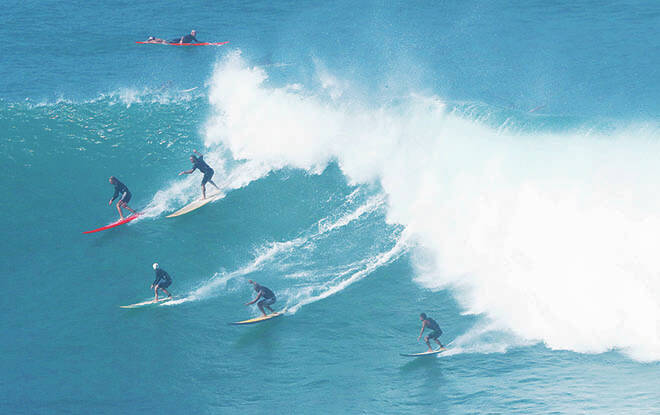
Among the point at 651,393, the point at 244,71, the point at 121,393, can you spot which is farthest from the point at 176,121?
the point at 651,393

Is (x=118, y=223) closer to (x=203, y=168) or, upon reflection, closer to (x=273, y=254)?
(x=203, y=168)

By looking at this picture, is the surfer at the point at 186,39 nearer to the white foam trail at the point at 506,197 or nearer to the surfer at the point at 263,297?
the white foam trail at the point at 506,197

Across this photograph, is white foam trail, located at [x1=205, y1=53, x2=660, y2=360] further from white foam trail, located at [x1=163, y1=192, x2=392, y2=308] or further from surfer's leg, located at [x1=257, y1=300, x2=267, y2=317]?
surfer's leg, located at [x1=257, y1=300, x2=267, y2=317]

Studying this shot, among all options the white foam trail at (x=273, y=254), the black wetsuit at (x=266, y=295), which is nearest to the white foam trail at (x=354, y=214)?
the white foam trail at (x=273, y=254)

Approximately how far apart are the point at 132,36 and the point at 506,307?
30.2 m

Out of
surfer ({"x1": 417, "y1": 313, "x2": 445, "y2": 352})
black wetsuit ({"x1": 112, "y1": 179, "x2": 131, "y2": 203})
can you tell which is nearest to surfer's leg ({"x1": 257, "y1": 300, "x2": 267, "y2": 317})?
surfer ({"x1": 417, "y1": 313, "x2": 445, "y2": 352})

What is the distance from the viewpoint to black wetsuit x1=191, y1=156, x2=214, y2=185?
25.7 metres

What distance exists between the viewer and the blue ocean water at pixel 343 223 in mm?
17938

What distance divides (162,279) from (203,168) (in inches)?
235

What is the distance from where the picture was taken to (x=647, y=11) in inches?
1639

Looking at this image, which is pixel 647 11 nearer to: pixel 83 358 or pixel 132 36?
pixel 132 36

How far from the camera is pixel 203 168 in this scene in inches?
1019

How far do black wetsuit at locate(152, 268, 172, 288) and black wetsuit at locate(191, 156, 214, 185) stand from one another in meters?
5.76

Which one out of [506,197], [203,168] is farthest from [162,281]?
[506,197]
